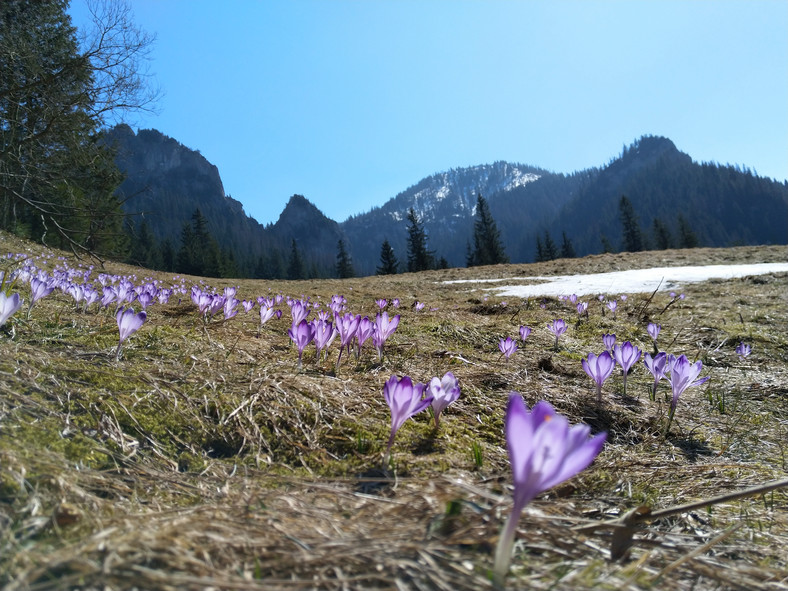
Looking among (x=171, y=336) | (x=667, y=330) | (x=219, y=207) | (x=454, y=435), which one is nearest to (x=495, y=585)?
Result: (x=454, y=435)

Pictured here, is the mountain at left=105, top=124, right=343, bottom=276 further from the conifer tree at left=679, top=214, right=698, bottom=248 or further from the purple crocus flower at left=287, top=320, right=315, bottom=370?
the purple crocus flower at left=287, top=320, right=315, bottom=370

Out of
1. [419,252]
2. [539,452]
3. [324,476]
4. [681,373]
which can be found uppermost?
[419,252]

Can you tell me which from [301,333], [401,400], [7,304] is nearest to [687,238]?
[301,333]

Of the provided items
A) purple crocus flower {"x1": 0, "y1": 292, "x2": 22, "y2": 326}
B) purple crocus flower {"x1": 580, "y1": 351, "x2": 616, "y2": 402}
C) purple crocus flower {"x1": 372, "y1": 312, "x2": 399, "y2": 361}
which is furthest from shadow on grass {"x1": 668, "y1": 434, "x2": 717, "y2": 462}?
purple crocus flower {"x1": 0, "y1": 292, "x2": 22, "y2": 326}

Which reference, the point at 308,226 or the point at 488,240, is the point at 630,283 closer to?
the point at 488,240

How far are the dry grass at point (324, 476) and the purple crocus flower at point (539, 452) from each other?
120 millimetres

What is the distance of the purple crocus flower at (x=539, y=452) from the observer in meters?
0.67

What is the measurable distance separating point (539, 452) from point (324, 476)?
2.35 feet

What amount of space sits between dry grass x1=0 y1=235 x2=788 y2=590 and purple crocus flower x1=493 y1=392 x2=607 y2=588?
120 millimetres

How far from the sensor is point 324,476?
1.19 meters

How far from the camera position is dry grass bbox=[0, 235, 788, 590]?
2.22ft

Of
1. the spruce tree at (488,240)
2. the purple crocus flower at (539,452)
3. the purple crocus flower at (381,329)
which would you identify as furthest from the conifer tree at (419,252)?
the purple crocus flower at (539,452)

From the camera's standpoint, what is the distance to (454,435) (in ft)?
5.15

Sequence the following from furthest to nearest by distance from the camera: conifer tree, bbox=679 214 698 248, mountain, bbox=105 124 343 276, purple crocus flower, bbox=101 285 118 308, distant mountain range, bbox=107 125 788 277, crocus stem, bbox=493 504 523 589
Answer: mountain, bbox=105 124 343 276 → distant mountain range, bbox=107 125 788 277 → conifer tree, bbox=679 214 698 248 → purple crocus flower, bbox=101 285 118 308 → crocus stem, bbox=493 504 523 589
